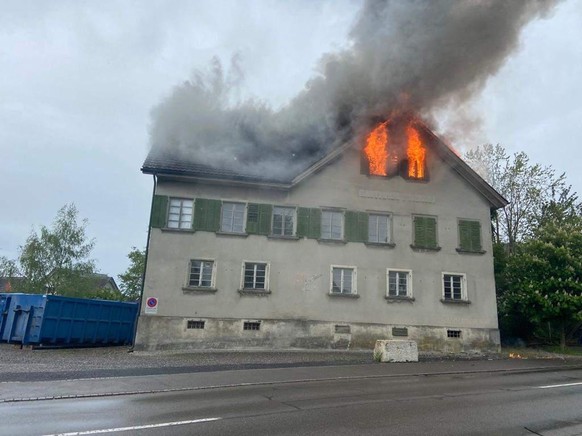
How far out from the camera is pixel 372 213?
766 inches

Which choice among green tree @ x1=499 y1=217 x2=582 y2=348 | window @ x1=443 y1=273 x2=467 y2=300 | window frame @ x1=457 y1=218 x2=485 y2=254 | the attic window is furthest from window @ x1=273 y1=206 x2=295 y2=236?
green tree @ x1=499 y1=217 x2=582 y2=348

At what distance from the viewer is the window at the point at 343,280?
1841cm

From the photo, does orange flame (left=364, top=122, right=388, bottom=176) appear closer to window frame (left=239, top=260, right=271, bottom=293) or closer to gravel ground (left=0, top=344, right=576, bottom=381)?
window frame (left=239, top=260, right=271, bottom=293)

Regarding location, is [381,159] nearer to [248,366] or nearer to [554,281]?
[554,281]

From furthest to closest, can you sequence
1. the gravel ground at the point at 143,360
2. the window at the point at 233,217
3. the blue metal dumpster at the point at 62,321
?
1. the window at the point at 233,217
2. the blue metal dumpster at the point at 62,321
3. the gravel ground at the point at 143,360

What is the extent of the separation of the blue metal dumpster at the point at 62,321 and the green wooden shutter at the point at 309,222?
28.1 ft

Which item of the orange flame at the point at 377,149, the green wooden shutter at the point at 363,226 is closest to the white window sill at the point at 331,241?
the green wooden shutter at the point at 363,226

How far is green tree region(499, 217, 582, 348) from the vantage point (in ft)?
61.5

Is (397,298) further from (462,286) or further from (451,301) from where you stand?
(462,286)

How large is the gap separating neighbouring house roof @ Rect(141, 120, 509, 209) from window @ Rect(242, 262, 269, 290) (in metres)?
3.38

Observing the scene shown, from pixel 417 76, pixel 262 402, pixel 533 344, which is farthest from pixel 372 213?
pixel 262 402

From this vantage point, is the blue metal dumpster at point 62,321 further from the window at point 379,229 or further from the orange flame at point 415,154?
the orange flame at point 415,154

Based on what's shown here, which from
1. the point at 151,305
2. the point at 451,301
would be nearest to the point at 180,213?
the point at 151,305

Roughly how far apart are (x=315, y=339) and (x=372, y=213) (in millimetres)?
5917
